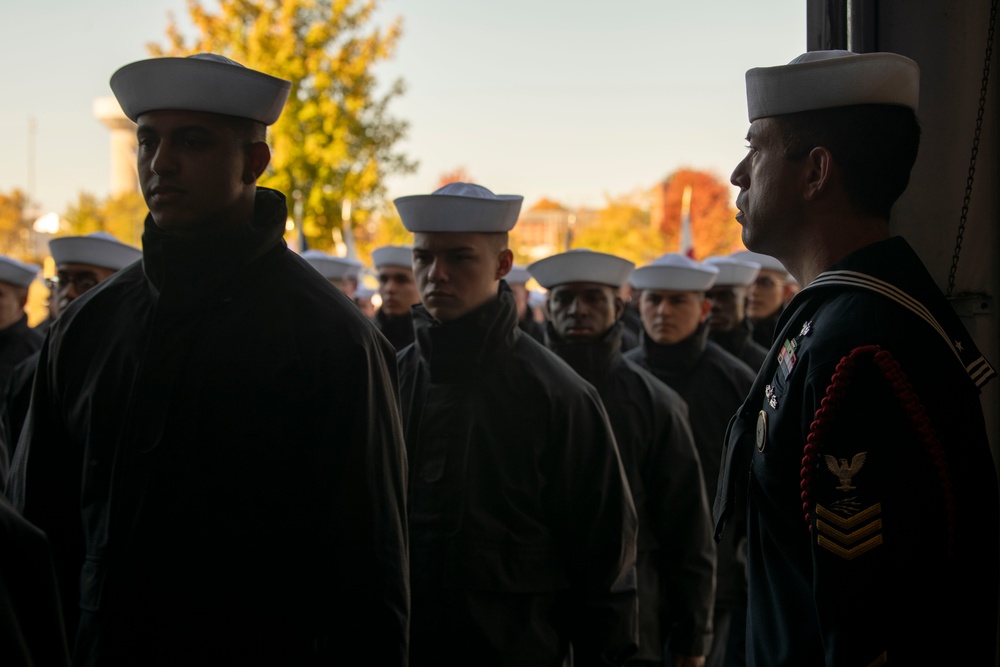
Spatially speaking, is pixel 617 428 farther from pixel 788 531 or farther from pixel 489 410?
pixel 788 531

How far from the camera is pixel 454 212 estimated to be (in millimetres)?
4977

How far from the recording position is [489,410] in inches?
179

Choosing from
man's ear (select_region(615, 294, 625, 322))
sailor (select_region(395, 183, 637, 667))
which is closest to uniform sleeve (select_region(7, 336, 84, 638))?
sailor (select_region(395, 183, 637, 667))

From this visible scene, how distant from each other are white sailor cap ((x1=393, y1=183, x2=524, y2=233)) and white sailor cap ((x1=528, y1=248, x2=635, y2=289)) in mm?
1683

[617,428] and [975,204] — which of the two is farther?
[617,428]

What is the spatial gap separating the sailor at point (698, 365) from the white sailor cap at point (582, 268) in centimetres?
92

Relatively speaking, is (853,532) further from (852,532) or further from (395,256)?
(395,256)

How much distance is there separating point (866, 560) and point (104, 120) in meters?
65.8

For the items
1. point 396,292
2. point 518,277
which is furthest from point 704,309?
point 518,277

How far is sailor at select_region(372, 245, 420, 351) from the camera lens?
9.75 m

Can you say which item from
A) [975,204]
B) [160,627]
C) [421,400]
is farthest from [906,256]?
[421,400]

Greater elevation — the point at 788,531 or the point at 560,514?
the point at 788,531

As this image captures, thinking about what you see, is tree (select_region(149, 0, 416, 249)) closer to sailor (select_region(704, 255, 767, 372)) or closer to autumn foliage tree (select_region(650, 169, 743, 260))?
sailor (select_region(704, 255, 767, 372))

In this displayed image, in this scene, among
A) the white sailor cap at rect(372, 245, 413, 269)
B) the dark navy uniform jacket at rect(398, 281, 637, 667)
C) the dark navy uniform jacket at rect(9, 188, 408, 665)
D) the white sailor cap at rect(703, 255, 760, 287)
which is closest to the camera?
the dark navy uniform jacket at rect(9, 188, 408, 665)
